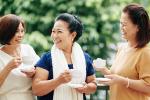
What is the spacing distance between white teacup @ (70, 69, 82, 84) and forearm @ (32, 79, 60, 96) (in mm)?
121

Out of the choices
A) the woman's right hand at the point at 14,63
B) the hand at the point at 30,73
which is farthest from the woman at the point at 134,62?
the woman's right hand at the point at 14,63

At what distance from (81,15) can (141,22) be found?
413 centimetres

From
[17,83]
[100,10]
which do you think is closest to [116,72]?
[17,83]

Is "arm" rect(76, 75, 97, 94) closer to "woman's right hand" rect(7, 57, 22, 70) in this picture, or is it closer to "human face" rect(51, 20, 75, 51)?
"human face" rect(51, 20, 75, 51)

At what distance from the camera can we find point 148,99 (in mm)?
3107

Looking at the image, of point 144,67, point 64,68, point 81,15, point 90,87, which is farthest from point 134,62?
point 81,15

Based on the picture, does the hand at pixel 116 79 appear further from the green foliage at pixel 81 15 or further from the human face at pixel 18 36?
the green foliage at pixel 81 15

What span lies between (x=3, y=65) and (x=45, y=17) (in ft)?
13.6

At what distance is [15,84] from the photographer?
10.0 ft

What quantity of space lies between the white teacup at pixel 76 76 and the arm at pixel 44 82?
0.05 m

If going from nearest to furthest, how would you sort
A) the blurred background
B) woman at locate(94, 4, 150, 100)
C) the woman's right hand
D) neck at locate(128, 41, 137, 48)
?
the woman's right hand < woman at locate(94, 4, 150, 100) < neck at locate(128, 41, 137, 48) < the blurred background

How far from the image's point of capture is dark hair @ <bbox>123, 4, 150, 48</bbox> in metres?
3.01

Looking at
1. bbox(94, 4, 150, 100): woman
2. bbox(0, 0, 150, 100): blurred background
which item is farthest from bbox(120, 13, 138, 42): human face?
bbox(0, 0, 150, 100): blurred background

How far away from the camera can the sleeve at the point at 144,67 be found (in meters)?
2.97
